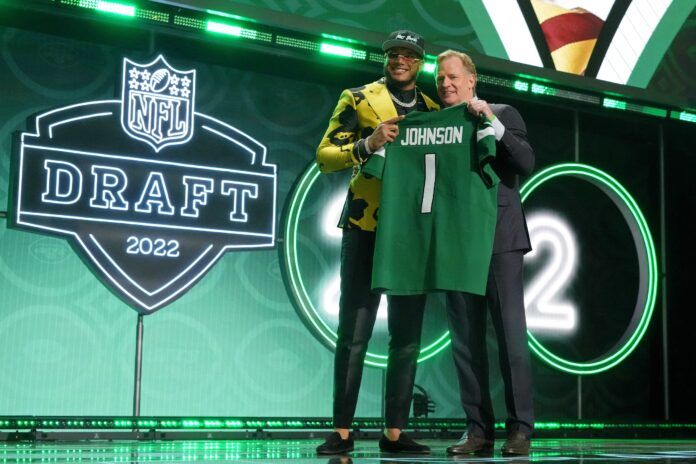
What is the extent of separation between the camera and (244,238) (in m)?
4.81

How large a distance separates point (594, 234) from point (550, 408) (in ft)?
3.44

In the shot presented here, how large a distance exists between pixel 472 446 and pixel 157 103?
7.65ft

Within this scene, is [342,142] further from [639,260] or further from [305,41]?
[639,260]

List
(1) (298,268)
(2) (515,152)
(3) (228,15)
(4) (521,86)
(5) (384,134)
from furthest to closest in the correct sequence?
(4) (521,86) → (1) (298,268) → (3) (228,15) → (2) (515,152) → (5) (384,134)

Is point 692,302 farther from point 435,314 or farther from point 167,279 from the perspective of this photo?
point 167,279

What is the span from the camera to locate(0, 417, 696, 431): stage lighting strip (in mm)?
4176

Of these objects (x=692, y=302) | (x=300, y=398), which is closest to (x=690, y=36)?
(x=692, y=302)

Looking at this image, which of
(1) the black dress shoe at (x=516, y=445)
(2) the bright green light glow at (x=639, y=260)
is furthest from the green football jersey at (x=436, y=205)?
(2) the bright green light glow at (x=639, y=260)

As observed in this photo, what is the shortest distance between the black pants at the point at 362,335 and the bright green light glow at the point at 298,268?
1782mm

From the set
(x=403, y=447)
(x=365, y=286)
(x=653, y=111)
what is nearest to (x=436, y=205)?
(x=365, y=286)

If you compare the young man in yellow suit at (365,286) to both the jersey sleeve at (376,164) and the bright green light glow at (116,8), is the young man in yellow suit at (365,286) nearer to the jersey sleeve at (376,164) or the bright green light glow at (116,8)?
the jersey sleeve at (376,164)

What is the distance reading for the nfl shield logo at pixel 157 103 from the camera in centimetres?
463

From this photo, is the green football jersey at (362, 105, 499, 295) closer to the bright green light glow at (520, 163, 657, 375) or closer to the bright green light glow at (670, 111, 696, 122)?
the bright green light glow at (520, 163, 657, 375)

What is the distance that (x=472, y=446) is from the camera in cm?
319
